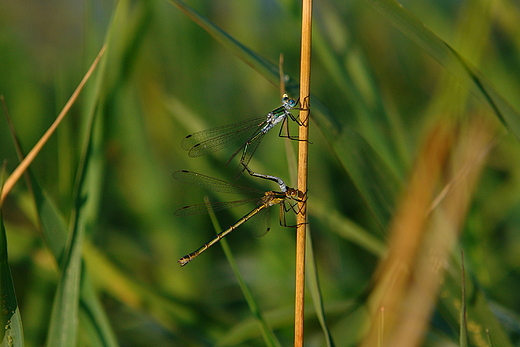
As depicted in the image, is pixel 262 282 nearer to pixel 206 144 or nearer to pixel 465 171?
pixel 206 144

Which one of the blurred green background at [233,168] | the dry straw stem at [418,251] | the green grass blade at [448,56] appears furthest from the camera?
the blurred green background at [233,168]

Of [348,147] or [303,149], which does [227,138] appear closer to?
[348,147]

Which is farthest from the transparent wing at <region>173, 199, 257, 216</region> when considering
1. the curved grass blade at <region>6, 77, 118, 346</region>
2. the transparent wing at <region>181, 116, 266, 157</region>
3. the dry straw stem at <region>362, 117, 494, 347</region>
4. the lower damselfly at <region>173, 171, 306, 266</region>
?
the dry straw stem at <region>362, 117, 494, 347</region>

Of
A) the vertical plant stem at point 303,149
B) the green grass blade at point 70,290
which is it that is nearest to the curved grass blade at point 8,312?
the green grass blade at point 70,290

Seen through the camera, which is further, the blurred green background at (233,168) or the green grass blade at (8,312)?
the blurred green background at (233,168)

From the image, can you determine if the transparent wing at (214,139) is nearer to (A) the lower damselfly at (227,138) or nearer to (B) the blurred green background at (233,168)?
(A) the lower damselfly at (227,138)

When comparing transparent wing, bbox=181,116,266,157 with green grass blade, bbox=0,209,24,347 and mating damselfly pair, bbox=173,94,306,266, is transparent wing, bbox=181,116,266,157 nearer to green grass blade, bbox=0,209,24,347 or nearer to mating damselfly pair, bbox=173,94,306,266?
mating damselfly pair, bbox=173,94,306,266

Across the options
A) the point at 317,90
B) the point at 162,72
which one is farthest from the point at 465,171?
the point at 162,72
